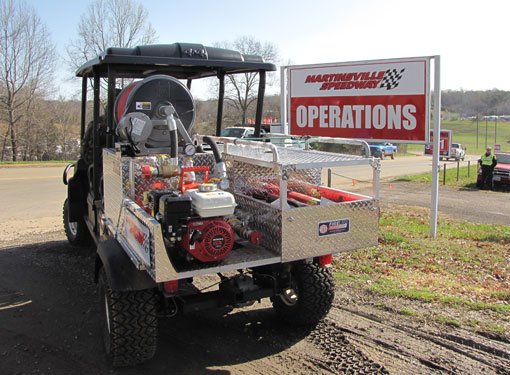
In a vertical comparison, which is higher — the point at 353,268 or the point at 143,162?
the point at 143,162

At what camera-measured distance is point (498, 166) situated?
21.2 meters

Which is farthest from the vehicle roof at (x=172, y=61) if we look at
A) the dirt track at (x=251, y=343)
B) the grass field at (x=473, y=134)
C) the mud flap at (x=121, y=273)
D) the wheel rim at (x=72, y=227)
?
the grass field at (x=473, y=134)

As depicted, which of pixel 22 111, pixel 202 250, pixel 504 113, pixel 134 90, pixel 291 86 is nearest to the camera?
pixel 202 250

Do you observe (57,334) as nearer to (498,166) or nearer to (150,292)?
(150,292)

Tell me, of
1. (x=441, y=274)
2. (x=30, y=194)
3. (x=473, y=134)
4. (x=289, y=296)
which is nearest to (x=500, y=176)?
(x=441, y=274)

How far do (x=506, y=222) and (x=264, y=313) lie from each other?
832cm

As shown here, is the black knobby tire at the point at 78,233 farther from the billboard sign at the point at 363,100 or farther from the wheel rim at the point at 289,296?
the billboard sign at the point at 363,100

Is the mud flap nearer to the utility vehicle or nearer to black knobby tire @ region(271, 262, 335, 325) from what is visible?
the utility vehicle

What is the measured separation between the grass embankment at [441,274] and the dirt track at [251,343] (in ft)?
1.08

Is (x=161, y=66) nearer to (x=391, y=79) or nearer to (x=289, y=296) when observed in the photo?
(x=289, y=296)

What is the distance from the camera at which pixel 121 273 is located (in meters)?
3.73

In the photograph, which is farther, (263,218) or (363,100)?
(363,100)

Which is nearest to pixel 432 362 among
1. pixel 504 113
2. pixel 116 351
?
pixel 116 351

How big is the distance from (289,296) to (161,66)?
8.83 ft
